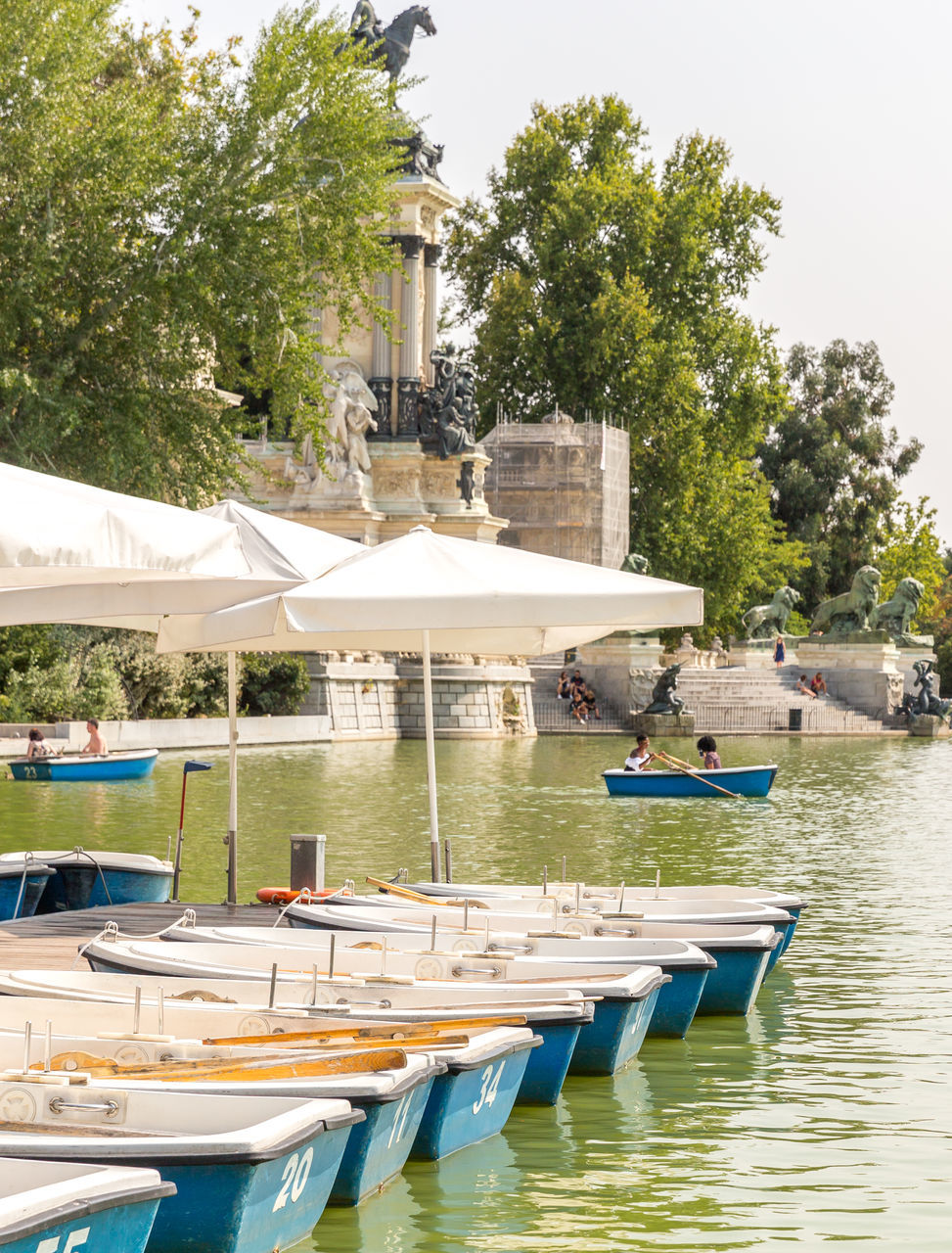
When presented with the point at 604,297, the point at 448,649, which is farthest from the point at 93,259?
the point at 604,297

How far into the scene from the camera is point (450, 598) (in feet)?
33.7

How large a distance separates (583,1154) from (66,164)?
67.5 ft

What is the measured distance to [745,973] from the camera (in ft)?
33.3

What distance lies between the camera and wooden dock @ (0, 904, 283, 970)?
31.2ft

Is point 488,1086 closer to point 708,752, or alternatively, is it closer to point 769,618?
point 708,752

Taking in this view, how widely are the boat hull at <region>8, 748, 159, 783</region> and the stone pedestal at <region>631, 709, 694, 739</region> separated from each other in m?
21.2

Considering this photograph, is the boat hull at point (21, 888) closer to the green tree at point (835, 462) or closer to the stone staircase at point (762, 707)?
the stone staircase at point (762, 707)

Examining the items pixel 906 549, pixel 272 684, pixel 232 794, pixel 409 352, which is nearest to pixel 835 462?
pixel 906 549

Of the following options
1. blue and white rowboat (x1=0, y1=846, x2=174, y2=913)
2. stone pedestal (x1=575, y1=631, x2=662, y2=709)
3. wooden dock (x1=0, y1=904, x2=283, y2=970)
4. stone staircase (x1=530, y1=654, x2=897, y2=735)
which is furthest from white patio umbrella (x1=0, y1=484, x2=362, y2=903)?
stone pedestal (x1=575, y1=631, x2=662, y2=709)

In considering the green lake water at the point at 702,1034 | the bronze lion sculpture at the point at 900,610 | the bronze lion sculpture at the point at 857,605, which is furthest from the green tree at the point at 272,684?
the bronze lion sculpture at the point at 900,610

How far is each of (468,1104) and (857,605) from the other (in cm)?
5081

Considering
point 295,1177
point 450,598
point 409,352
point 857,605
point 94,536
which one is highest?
point 409,352

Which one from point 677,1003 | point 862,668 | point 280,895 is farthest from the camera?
point 862,668

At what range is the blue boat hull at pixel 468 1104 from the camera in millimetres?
7008
